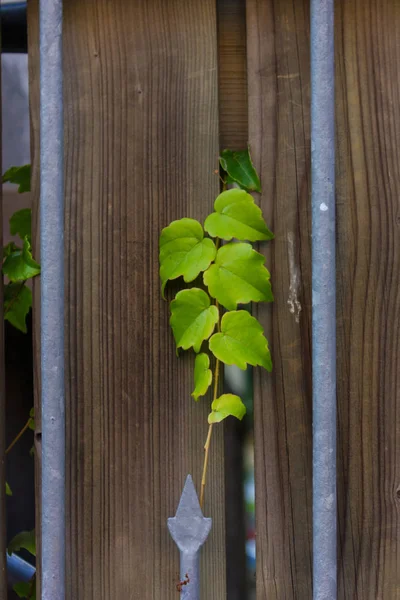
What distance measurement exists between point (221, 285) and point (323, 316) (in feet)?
0.52

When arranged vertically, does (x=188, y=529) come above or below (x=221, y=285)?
below

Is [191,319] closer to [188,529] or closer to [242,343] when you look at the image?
[242,343]

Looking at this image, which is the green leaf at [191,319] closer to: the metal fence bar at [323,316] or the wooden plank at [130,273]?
the wooden plank at [130,273]

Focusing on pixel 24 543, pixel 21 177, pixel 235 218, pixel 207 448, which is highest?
pixel 21 177

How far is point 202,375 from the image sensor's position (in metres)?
0.96

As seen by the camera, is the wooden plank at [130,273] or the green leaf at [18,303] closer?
the wooden plank at [130,273]

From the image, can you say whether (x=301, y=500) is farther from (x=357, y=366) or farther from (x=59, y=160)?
(x=59, y=160)

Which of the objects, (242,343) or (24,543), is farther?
(24,543)

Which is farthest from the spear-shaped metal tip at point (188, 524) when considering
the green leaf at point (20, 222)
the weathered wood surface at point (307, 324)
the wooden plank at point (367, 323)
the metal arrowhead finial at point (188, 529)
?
the green leaf at point (20, 222)

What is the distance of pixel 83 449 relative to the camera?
992 millimetres

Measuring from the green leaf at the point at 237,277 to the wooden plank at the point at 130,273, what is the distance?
88mm

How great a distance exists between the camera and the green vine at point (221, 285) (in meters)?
0.96

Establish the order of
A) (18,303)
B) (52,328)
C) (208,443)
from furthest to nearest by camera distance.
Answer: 1. (18,303)
2. (208,443)
3. (52,328)

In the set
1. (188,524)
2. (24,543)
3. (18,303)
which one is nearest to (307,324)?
(188,524)
